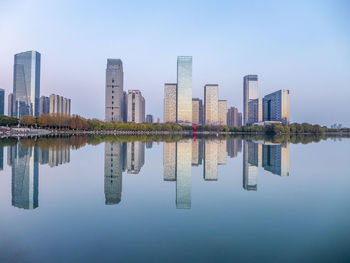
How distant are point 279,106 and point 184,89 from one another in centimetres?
5668

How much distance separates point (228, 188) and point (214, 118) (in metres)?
170

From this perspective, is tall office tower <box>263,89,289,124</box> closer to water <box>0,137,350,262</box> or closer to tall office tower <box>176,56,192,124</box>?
tall office tower <box>176,56,192,124</box>

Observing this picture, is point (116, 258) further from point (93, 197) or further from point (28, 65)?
point (28, 65)

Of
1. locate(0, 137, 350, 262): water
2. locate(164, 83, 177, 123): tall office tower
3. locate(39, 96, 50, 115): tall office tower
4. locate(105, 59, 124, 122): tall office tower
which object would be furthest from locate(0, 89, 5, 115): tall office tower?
locate(0, 137, 350, 262): water

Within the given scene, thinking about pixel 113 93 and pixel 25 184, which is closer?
pixel 25 184

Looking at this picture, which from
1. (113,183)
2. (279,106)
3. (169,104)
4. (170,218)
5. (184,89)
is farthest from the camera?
(169,104)

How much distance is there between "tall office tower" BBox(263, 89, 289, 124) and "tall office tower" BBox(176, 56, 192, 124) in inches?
2051

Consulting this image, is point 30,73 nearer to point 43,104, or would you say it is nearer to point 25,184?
point 43,104

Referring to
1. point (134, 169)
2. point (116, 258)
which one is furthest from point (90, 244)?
point (134, 169)

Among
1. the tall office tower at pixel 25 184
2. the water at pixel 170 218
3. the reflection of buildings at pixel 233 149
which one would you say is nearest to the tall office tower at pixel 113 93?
the reflection of buildings at pixel 233 149

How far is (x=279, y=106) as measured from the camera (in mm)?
149000

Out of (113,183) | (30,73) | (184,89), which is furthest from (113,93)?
(113,183)

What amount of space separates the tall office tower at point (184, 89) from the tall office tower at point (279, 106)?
52084 mm

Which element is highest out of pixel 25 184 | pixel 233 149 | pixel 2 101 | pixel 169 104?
pixel 169 104
